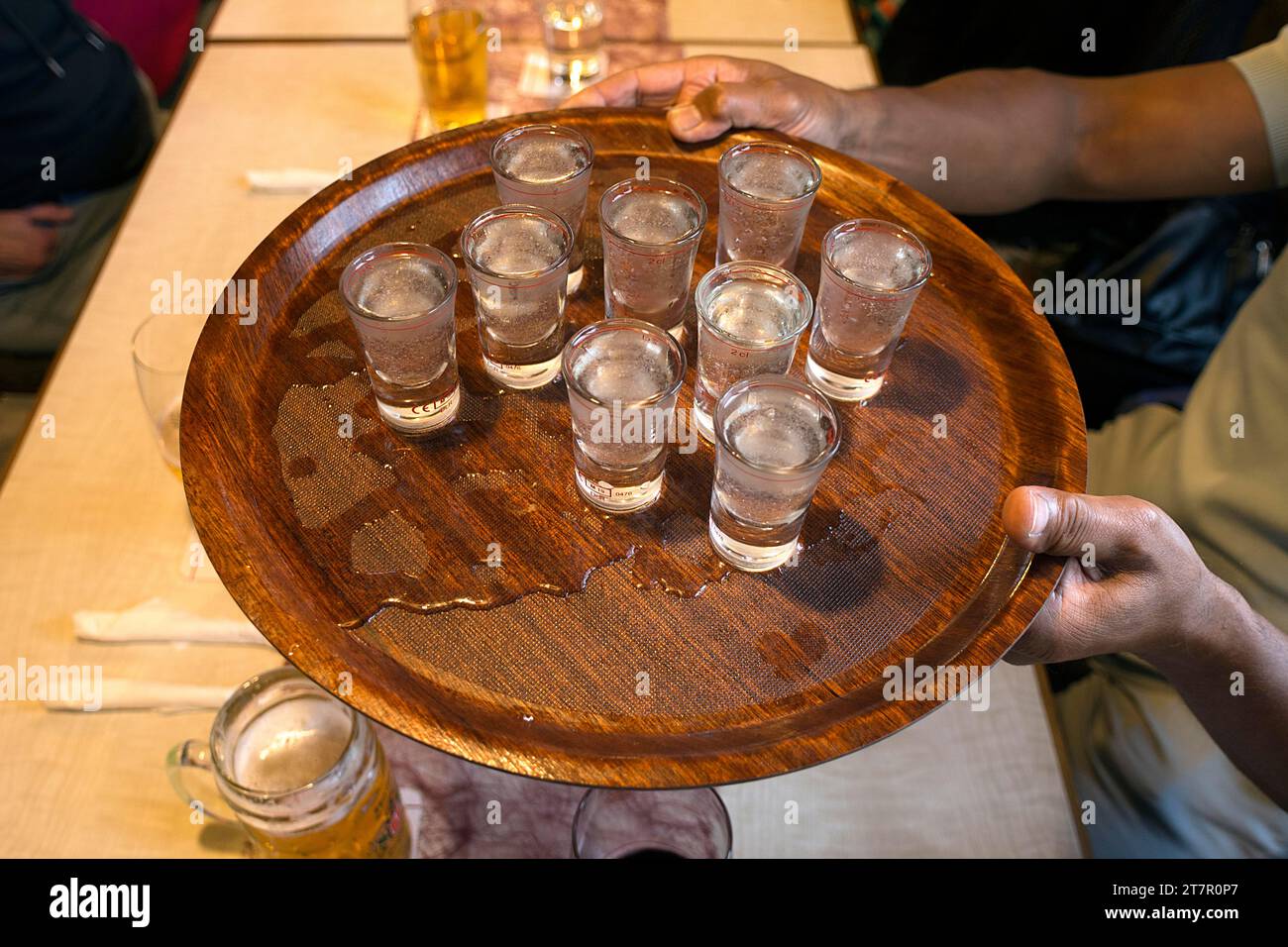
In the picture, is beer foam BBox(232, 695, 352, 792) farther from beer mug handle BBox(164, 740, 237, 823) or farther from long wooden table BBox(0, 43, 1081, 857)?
long wooden table BBox(0, 43, 1081, 857)

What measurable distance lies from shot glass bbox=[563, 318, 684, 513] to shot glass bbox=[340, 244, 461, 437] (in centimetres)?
13

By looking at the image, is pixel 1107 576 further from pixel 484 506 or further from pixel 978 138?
pixel 978 138

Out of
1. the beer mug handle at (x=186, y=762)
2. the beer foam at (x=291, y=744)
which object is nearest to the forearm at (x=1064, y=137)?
the beer foam at (x=291, y=744)

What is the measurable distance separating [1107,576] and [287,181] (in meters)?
1.48

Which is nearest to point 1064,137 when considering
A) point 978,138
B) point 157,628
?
point 978,138

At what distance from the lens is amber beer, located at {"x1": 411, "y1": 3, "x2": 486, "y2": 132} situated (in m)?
1.70

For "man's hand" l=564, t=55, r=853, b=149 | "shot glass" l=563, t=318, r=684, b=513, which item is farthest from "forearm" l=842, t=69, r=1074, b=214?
"shot glass" l=563, t=318, r=684, b=513

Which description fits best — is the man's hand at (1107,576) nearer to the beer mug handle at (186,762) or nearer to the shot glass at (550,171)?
the shot glass at (550,171)

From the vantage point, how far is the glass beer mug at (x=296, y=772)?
2.99 ft

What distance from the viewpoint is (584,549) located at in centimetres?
93

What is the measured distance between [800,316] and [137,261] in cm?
121

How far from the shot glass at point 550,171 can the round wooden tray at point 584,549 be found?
0.07m

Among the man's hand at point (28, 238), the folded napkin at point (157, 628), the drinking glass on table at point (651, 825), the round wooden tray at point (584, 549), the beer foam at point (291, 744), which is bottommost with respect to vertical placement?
the drinking glass on table at point (651, 825)
